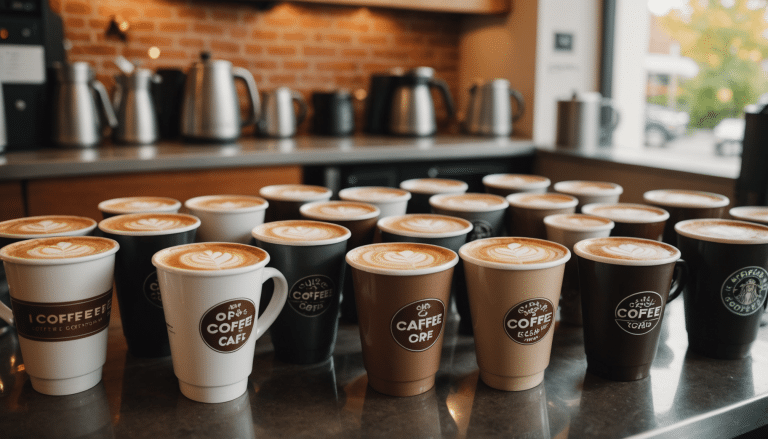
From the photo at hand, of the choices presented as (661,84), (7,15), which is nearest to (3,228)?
(7,15)

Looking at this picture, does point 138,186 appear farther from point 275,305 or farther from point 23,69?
point 275,305

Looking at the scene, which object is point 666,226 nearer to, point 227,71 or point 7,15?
point 227,71

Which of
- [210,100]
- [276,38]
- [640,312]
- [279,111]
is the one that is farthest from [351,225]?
[276,38]

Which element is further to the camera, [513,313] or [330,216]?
[330,216]

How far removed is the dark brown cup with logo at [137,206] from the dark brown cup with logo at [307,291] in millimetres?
212

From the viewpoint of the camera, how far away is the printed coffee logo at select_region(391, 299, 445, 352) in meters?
0.58

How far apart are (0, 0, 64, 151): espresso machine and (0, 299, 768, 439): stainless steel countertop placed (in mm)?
1658

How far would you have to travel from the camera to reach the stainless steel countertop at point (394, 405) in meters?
0.54

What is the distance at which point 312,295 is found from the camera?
0.67 m

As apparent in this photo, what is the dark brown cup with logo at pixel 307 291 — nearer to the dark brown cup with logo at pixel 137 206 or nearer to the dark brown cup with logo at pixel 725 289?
the dark brown cup with logo at pixel 137 206

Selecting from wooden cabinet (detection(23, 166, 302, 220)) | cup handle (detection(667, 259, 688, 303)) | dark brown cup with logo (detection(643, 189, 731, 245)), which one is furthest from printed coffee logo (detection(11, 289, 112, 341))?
wooden cabinet (detection(23, 166, 302, 220))

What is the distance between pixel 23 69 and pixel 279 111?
3.13 feet

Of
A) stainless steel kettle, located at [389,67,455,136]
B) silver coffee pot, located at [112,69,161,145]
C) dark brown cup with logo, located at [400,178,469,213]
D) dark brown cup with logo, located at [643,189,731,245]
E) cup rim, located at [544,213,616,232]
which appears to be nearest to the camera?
cup rim, located at [544,213,616,232]

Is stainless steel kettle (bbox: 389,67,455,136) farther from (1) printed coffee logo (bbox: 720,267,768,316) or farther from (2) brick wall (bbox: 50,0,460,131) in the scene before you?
(1) printed coffee logo (bbox: 720,267,768,316)
